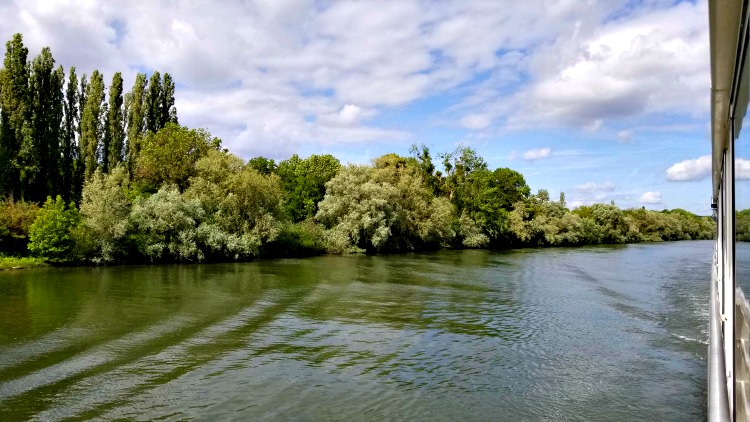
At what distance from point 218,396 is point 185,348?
12.7ft

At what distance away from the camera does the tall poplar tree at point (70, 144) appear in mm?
41906

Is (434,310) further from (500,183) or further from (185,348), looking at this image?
(500,183)

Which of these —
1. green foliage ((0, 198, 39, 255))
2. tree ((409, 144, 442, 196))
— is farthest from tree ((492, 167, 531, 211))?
green foliage ((0, 198, 39, 255))

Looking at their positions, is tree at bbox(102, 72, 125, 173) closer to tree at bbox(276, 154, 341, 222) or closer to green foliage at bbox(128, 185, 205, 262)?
green foliage at bbox(128, 185, 205, 262)

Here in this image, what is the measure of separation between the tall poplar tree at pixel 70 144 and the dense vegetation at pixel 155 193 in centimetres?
10

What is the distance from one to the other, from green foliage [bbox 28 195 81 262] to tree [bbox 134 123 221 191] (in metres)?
10.9

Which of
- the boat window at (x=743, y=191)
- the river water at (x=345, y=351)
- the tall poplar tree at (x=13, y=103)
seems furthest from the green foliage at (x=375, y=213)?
the boat window at (x=743, y=191)

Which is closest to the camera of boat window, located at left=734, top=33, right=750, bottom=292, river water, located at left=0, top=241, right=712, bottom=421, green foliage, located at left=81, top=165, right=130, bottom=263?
boat window, located at left=734, top=33, right=750, bottom=292

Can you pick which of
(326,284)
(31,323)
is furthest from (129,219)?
(31,323)

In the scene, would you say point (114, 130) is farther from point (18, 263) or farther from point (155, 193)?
point (18, 263)

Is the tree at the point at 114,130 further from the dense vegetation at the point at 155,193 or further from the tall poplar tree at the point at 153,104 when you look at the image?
the tall poplar tree at the point at 153,104

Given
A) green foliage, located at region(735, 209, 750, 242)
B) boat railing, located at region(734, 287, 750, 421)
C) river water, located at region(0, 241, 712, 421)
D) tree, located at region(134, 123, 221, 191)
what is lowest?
river water, located at region(0, 241, 712, 421)

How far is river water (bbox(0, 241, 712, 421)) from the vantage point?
972 centimetres

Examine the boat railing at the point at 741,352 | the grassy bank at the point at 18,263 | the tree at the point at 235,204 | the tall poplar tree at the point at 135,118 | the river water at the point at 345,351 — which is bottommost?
the river water at the point at 345,351
